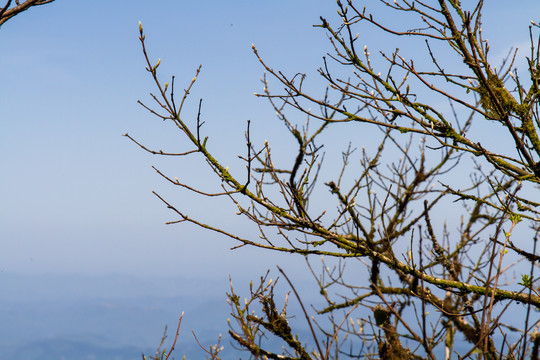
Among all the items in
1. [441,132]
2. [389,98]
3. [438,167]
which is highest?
[438,167]

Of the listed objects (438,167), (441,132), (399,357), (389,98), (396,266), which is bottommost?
(399,357)

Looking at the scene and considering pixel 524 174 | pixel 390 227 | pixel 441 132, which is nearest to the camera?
pixel 524 174

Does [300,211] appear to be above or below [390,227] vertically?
below

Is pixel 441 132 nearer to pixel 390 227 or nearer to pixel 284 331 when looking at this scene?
pixel 284 331

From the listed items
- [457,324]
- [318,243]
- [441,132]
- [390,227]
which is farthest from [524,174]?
[457,324]

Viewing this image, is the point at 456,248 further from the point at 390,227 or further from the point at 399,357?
the point at 399,357

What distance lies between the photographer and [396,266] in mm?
3795

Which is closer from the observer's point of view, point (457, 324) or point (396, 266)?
point (396, 266)

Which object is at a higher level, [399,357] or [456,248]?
[456,248]

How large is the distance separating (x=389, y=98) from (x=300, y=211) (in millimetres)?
1847

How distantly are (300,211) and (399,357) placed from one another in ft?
9.20

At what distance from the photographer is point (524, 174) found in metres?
4.41

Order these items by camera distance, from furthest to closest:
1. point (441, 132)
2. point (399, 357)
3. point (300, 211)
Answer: point (399, 357), point (441, 132), point (300, 211)

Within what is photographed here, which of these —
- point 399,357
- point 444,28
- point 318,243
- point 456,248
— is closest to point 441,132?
point 444,28
